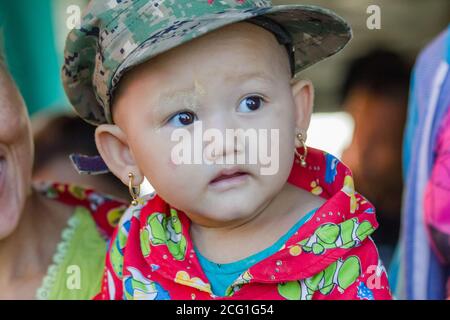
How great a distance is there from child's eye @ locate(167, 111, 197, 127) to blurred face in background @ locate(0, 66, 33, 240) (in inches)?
14.6

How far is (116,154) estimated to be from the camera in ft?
3.81

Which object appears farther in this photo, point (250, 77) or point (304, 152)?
point (304, 152)

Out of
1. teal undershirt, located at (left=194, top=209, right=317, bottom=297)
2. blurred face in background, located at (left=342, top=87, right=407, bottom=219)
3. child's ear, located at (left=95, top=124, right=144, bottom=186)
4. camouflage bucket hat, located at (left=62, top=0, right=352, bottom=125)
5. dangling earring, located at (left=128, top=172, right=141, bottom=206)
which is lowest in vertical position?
blurred face in background, located at (left=342, top=87, right=407, bottom=219)

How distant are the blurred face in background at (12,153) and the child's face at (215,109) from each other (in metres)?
0.28

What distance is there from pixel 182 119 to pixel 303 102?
21 centimetres

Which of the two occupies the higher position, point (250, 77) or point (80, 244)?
point (250, 77)

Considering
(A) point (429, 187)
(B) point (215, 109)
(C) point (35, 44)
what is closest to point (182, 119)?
(B) point (215, 109)

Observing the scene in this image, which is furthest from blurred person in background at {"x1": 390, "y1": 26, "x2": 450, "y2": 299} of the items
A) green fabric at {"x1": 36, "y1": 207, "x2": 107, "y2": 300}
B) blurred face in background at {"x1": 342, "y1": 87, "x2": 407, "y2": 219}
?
blurred face in background at {"x1": 342, "y1": 87, "x2": 407, "y2": 219}

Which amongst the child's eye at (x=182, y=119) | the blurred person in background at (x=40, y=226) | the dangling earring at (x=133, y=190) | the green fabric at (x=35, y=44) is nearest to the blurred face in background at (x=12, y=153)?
the blurred person in background at (x=40, y=226)

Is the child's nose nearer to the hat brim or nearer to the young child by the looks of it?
the young child

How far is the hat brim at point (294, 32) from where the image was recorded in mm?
988

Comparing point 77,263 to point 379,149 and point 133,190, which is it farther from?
point 379,149

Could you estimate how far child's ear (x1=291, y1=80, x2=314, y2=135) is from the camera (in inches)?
44.2

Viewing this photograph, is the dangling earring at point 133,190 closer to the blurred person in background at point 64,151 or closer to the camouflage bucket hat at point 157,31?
the camouflage bucket hat at point 157,31
